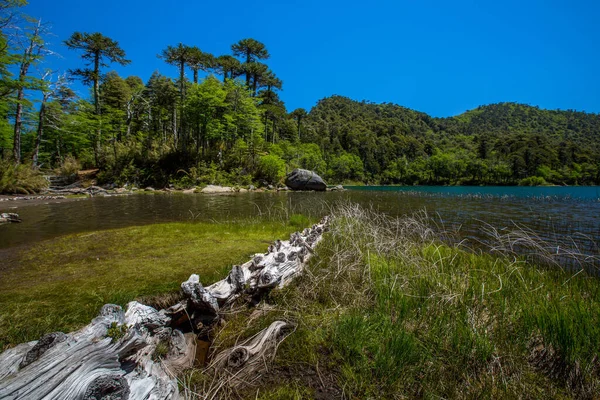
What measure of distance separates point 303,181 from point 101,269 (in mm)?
36379

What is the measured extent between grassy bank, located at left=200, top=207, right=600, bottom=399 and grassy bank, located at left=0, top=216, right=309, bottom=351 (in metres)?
1.71

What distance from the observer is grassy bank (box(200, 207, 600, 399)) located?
2.28m

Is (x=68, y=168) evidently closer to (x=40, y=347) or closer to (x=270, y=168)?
(x=270, y=168)

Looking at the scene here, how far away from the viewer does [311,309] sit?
11.6ft

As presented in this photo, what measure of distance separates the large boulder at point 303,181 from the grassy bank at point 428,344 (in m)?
37.0

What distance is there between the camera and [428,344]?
2.74 m

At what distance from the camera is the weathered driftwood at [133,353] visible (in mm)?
1540

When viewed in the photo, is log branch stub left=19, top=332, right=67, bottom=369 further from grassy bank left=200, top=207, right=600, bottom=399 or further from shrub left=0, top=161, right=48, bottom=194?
shrub left=0, top=161, right=48, bottom=194

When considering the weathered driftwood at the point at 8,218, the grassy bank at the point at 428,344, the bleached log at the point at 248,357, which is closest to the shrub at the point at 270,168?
the weathered driftwood at the point at 8,218

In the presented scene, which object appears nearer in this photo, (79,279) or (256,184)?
(79,279)

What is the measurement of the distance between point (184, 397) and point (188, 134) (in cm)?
4178

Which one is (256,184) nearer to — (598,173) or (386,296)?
(386,296)

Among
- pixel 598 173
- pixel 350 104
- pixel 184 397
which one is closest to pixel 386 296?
pixel 184 397

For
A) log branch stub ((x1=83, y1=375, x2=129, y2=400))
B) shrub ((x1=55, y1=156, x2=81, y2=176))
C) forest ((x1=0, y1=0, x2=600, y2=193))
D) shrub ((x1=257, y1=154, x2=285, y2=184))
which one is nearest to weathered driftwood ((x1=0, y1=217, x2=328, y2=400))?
log branch stub ((x1=83, y1=375, x2=129, y2=400))
